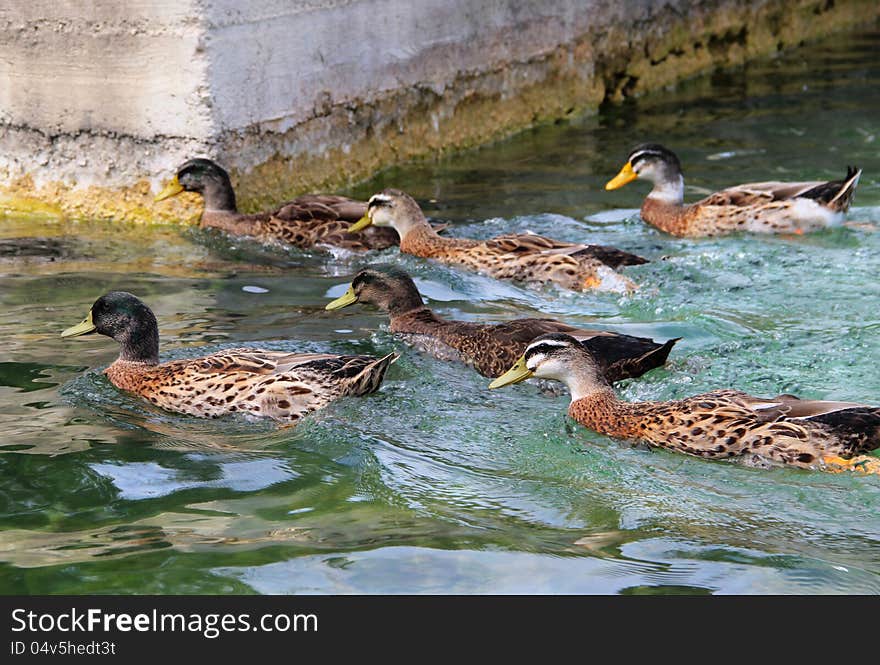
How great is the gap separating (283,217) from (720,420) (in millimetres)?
4952

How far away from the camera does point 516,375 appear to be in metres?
7.41

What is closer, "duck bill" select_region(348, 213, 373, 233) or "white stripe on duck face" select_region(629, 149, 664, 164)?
"duck bill" select_region(348, 213, 373, 233)

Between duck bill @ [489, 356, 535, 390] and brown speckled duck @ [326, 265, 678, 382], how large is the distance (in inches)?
13.5

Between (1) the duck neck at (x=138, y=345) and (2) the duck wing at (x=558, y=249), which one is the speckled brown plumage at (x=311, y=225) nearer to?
(2) the duck wing at (x=558, y=249)

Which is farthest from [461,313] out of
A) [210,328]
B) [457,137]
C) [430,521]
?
[457,137]

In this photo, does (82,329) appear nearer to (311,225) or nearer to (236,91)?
(311,225)

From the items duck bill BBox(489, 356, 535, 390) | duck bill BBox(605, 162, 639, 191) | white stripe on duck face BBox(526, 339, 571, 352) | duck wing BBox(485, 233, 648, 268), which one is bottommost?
duck bill BBox(489, 356, 535, 390)

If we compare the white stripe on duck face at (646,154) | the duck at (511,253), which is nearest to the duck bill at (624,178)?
the white stripe on duck face at (646,154)

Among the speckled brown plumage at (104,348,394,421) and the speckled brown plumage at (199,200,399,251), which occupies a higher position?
the speckled brown plumage at (199,200,399,251)

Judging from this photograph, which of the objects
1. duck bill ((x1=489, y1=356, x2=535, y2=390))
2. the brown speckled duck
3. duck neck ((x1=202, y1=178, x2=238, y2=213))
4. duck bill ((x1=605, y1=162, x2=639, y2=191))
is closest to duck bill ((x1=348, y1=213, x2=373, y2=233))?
duck neck ((x1=202, y1=178, x2=238, y2=213))

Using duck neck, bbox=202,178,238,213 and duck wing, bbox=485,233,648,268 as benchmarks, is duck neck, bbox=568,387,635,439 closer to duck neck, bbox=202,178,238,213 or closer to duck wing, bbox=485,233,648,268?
duck wing, bbox=485,233,648,268

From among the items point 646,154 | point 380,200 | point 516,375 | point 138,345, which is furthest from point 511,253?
point 138,345

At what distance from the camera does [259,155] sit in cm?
1158

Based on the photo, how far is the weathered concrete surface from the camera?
10891 mm
